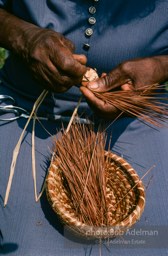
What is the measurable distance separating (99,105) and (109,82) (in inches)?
3.3

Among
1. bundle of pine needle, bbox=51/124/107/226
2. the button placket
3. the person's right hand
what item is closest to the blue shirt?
the button placket

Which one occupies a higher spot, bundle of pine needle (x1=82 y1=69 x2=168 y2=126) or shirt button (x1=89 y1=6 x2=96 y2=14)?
shirt button (x1=89 y1=6 x2=96 y2=14)

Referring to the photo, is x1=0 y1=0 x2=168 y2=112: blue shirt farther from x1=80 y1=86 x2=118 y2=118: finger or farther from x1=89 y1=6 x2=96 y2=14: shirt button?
x1=80 y1=86 x2=118 y2=118: finger

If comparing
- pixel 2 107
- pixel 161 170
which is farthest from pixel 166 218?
pixel 2 107

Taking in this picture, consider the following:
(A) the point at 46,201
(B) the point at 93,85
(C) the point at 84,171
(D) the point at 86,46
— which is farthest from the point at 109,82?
(A) the point at 46,201

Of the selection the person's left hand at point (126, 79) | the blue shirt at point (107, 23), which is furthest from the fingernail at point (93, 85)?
the blue shirt at point (107, 23)

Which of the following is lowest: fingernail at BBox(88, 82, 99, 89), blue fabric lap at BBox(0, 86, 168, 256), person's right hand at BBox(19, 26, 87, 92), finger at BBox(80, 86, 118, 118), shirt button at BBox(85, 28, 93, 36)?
blue fabric lap at BBox(0, 86, 168, 256)

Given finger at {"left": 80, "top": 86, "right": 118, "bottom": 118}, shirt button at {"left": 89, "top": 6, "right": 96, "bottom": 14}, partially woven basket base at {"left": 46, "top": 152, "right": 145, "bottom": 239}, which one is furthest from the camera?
shirt button at {"left": 89, "top": 6, "right": 96, "bottom": 14}

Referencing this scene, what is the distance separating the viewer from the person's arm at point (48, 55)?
1.25 meters

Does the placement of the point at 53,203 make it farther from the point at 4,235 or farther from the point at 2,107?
the point at 2,107

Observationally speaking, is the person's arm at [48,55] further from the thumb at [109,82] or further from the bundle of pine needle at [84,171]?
the bundle of pine needle at [84,171]

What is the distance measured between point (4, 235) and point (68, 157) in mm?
324

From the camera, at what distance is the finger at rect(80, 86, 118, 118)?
130 centimetres

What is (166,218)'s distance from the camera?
4.54 feet
